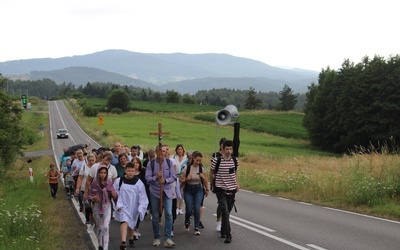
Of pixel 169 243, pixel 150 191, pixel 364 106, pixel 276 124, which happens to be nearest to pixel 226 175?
pixel 150 191

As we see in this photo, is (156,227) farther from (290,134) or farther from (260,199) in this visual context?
(290,134)

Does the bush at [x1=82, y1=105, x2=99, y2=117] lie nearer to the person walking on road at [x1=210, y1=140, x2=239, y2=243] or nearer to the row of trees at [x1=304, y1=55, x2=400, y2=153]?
the row of trees at [x1=304, y1=55, x2=400, y2=153]

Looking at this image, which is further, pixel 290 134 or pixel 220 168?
pixel 290 134

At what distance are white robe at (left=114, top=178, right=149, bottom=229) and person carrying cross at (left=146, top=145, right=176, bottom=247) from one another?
0.59 metres

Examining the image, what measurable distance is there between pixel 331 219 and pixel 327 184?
4.31 meters

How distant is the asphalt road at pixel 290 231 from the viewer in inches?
336

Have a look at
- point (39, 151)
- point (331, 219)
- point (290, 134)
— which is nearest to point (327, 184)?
point (331, 219)

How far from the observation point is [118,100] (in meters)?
109

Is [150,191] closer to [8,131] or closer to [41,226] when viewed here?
[41,226]

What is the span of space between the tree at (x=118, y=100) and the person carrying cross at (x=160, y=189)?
99801 mm

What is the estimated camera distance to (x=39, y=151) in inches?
1986

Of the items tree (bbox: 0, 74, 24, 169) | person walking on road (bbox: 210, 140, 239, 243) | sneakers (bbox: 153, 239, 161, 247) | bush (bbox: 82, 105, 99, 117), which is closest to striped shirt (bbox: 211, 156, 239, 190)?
person walking on road (bbox: 210, 140, 239, 243)

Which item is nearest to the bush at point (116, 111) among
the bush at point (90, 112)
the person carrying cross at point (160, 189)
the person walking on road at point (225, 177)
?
the bush at point (90, 112)

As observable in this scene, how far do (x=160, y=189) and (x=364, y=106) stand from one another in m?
47.1
